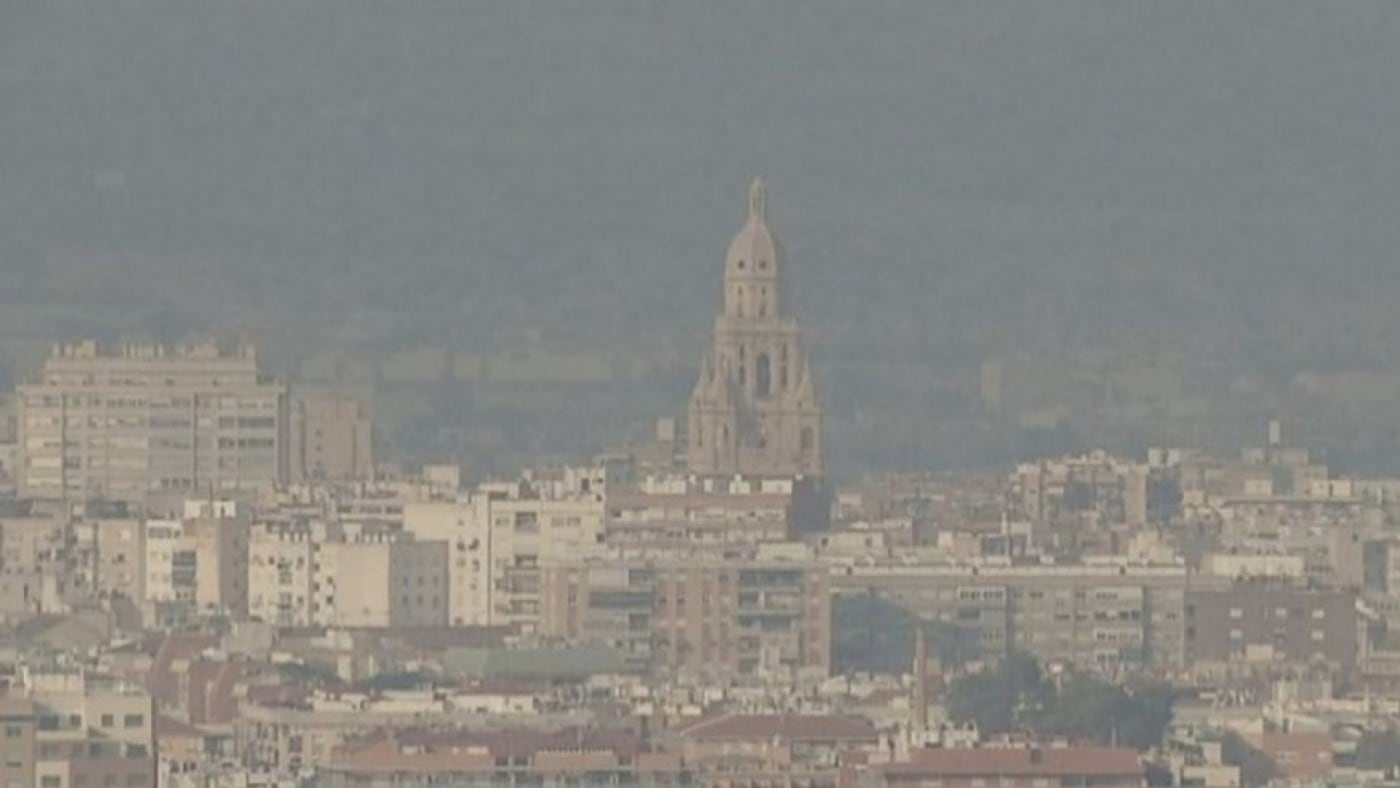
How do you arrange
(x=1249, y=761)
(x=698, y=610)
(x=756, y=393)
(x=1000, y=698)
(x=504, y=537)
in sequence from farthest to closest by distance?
(x=756, y=393), (x=504, y=537), (x=698, y=610), (x=1000, y=698), (x=1249, y=761)

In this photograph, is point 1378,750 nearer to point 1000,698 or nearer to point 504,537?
point 1000,698

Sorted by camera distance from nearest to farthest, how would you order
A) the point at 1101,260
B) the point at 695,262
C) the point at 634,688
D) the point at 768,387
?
the point at 634,688 < the point at 768,387 < the point at 695,262 < the point at 1101,260

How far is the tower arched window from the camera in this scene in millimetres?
88562

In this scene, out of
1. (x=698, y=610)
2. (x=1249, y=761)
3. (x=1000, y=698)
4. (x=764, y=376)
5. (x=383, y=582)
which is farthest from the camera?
(x=764, y=376)

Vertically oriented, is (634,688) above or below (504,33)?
below

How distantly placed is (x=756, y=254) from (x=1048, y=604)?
21.6m

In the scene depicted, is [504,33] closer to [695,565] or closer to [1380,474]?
[1380,474]

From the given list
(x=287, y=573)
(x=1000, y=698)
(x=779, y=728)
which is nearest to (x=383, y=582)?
(x=287, y=573)

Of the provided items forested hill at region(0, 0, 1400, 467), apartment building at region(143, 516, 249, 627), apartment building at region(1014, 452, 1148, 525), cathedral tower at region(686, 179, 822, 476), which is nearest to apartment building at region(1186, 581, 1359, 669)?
apartment building at region(143, 516, 249, 627)

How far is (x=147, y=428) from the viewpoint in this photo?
94.9 metres

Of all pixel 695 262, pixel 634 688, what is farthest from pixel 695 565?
pixel 695 262

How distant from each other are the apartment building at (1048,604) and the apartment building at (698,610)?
0.68 meters

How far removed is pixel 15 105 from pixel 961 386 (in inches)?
905

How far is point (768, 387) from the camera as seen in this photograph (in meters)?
88.8
